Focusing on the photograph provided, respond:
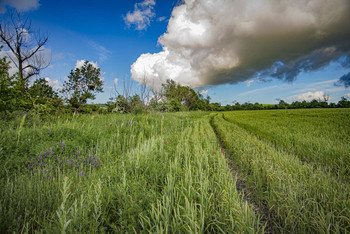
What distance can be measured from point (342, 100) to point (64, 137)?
7076 cm

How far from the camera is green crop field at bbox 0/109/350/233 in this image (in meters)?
1.33

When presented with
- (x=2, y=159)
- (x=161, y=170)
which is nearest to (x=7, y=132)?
(x=2, y=159)

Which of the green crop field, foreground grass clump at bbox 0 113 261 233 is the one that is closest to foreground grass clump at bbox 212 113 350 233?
the green crop field

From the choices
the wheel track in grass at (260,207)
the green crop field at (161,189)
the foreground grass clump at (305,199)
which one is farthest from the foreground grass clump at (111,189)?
the foreground grass clump at (305,199)

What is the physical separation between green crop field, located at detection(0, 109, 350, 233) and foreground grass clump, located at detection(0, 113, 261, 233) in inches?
0.6

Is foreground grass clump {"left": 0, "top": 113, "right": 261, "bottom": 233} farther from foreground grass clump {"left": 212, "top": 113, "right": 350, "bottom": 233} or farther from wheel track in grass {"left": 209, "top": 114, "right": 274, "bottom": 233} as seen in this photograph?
foreground grass clump {"left": 212, "top": 113, "right": 350, "bottom": 233}

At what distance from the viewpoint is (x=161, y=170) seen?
95.0 inches

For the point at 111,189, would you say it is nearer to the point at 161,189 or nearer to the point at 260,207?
the point at 161,189

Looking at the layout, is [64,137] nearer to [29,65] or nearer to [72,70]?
[29,65]

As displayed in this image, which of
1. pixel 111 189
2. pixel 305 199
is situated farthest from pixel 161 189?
pixel 305 199

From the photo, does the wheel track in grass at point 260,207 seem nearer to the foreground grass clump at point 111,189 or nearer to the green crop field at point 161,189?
the green crop field at point 161,189

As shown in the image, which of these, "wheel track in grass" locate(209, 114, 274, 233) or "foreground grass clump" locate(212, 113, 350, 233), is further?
"wheel track in grass" locate(209, 114, 274, 233)

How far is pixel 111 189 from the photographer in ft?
6.24

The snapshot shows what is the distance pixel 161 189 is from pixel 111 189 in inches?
28.7
